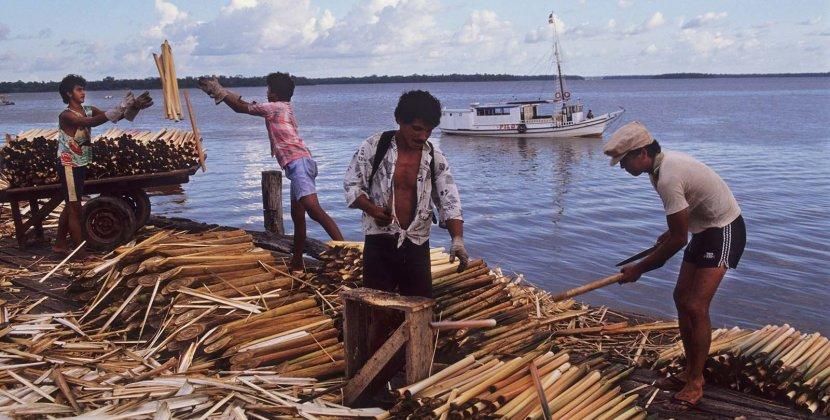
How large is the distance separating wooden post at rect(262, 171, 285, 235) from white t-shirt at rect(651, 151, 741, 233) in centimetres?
711

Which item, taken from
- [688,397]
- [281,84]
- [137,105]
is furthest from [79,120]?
[688,397]

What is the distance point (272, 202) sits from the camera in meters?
11.0

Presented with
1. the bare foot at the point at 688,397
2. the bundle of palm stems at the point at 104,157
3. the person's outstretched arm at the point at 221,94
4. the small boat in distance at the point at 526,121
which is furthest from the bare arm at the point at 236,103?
the small boat in distance at the point at 526,121

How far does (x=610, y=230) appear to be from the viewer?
16500 millimetres

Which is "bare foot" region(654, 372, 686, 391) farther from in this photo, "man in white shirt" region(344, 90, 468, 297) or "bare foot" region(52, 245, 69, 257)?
"bare foot" region(52, 245, 69, 257)

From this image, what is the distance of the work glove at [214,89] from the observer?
23.1ft

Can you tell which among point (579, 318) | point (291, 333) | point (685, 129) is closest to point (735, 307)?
point (579, 318)

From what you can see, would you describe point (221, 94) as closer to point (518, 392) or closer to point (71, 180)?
point (71, 180)

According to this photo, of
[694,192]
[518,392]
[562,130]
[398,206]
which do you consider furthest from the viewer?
[562,130]

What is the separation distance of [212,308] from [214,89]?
7.67 ft

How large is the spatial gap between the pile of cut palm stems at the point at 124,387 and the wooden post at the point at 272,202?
519 centimetres

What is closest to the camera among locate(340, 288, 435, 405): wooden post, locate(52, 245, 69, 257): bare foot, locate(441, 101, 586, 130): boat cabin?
locate(340, 288, 435, 405): wooden post

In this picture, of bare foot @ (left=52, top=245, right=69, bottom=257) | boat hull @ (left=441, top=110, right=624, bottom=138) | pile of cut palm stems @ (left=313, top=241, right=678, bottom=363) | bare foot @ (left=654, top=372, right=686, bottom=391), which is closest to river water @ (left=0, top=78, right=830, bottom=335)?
boat hull @ (left=441, top=110, right=624, bottom=138)

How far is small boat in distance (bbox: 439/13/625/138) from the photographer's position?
42.8 m
